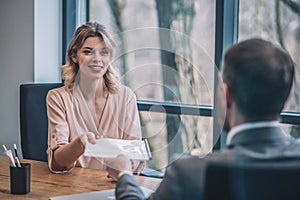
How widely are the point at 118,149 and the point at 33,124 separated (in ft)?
4.07

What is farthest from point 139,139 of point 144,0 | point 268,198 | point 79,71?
point 144,0

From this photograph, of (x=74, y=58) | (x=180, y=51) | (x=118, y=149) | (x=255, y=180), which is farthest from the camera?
(x=180, y=51)

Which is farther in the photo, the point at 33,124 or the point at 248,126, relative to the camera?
the point at 33,124

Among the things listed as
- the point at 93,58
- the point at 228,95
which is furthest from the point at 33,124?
the point at 228,95

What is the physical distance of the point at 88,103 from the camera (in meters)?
2.07

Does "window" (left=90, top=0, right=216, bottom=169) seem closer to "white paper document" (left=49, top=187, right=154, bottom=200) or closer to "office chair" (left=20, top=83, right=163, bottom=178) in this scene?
"white paper document" (left=49, top=187, right=154, bottom=200)

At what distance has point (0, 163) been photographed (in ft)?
6.81

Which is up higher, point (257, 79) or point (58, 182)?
point (257, 79)

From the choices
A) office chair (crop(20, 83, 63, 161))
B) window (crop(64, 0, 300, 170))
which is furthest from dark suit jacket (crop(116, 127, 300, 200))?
office chair (crop(20, 83, 63, 161))

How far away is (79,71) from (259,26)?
125 cm

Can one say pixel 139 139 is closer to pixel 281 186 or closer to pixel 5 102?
pixel 281 186

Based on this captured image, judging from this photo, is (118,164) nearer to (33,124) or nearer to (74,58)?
(74,58)

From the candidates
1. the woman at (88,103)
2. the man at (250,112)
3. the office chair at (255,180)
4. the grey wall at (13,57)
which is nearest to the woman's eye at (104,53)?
the woman at (88,103)

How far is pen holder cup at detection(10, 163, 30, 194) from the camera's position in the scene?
158 cm
